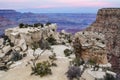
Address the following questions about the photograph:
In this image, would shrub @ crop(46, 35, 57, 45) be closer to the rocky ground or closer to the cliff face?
the rocky ground

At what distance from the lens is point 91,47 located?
3597 centimetres

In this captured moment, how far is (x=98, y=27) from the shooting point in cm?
6731

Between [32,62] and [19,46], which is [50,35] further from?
[32,62]

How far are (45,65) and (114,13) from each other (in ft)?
123

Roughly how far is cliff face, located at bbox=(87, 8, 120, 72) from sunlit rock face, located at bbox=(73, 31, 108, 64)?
2181 cm

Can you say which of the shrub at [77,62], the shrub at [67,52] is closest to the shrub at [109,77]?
the shrub at [77,62]

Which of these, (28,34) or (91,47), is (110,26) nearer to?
(28,34)

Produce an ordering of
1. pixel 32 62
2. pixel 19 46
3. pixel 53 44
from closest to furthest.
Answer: pixel 32 62 → pixel 19 46 → pixel 53 44

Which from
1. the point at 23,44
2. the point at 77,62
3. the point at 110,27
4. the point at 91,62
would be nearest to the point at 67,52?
the point at 23,44

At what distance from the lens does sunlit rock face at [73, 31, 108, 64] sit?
3553cm

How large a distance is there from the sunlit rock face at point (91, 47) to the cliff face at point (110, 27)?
2181cm

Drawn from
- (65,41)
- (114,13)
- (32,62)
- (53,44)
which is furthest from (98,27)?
(32,62)

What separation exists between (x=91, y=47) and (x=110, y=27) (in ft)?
95.9

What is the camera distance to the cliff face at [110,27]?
197 feet
